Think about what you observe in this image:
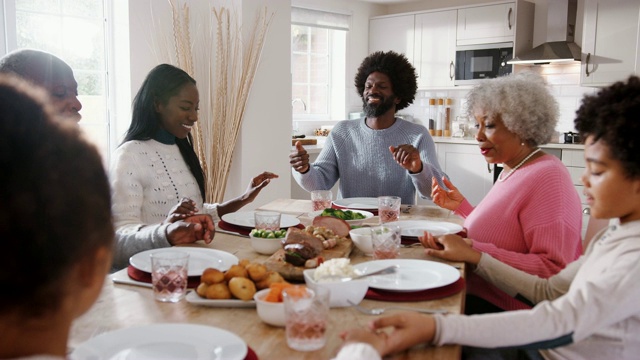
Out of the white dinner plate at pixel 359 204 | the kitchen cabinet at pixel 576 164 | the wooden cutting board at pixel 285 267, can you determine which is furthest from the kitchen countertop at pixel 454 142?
the wooden cutting board at pixel 285 267

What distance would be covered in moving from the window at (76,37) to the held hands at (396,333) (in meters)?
2.94

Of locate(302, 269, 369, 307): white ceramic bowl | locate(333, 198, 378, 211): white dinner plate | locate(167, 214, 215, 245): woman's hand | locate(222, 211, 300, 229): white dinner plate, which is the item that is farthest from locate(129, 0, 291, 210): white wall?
locate(302, 269, 369, 307): white ceramic bowl

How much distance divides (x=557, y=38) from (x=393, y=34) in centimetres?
179

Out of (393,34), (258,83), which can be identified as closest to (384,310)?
(258,83)

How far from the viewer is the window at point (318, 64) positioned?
6043 mm

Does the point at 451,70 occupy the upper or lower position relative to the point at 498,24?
lower

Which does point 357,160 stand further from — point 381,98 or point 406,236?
point 406,236

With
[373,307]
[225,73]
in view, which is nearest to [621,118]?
[373,307]

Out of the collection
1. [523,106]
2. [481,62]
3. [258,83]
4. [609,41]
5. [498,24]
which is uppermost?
[498,24]

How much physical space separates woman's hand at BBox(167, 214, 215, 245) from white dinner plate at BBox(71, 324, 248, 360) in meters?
0.65

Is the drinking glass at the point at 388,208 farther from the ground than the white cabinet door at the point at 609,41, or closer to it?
closer to it

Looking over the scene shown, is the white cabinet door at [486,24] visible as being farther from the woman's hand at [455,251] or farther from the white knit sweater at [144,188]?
the woman's hand at [455,251]

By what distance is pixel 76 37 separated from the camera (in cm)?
378

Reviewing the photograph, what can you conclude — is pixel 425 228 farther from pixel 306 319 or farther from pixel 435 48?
pixel 435 48
